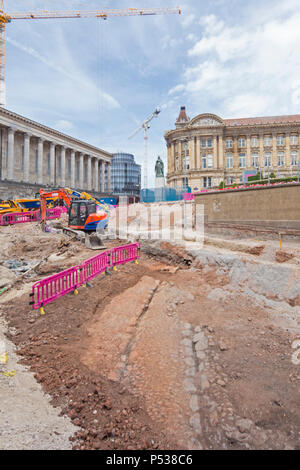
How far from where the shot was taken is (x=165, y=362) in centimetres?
679

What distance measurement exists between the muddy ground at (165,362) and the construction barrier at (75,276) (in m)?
0.40

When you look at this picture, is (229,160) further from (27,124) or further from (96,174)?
(27,124)

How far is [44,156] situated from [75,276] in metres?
54.6

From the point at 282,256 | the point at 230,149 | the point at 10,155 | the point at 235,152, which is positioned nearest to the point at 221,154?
the point at 230,149

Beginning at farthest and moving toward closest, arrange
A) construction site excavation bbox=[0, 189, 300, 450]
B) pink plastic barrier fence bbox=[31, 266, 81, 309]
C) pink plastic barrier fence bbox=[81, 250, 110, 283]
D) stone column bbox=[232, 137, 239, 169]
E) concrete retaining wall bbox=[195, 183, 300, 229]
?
1. stone column bbox=[232, 137, 239, 169]
2. concrete retaining wall bbox=[195, 183, 300, 229]
3. pink plastic barrier fence bbox=[81, 250, 110, 283]
4. pink plastic barrier fence bbox=[31, 266, 81, 309]
5. construction site excavation bbox=[0, 189, 300, 450]

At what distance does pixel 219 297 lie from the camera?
1073 cm

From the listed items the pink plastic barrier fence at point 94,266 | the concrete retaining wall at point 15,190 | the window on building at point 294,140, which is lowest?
the pink plastic barrier fence at point 94,266

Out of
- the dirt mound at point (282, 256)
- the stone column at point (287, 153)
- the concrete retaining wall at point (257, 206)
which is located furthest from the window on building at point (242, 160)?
the dirt mound at point (282, 256)

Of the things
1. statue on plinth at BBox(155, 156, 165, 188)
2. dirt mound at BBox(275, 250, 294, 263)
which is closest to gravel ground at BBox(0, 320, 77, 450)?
dirt mound at BBox(275, 250, 294, 263)

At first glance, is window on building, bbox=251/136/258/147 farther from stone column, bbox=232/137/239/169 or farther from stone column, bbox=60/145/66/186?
stone column, bbox=60/145/66/186

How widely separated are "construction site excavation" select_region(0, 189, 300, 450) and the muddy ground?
28 mm

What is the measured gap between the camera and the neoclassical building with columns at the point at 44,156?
4641cm

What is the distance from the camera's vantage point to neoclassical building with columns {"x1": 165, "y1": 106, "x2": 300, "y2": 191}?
175 feet

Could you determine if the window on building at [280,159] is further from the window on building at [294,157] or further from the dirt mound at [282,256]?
the dirt mound at [282,256]
